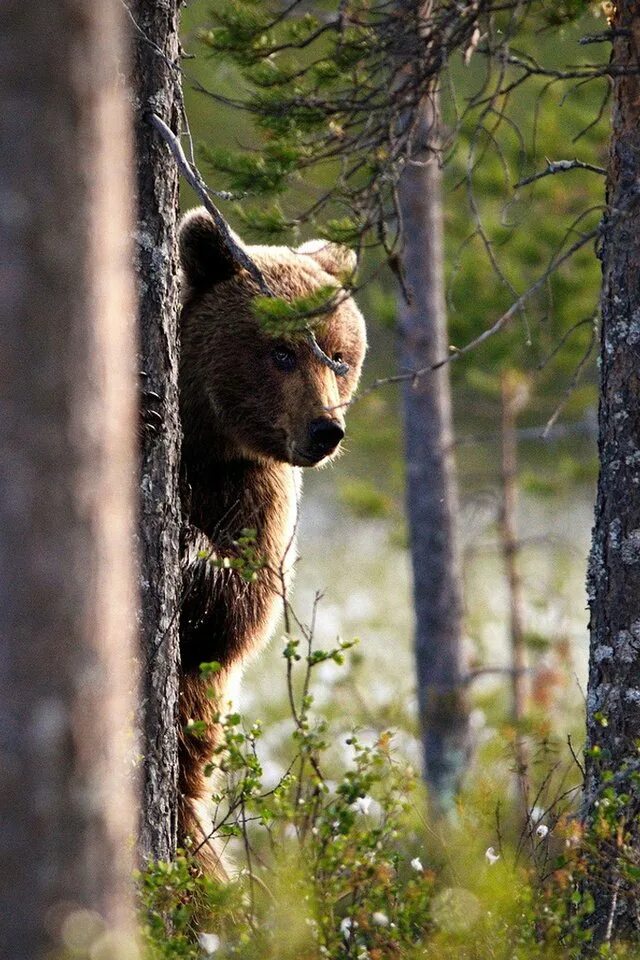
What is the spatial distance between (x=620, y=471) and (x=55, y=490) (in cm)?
210

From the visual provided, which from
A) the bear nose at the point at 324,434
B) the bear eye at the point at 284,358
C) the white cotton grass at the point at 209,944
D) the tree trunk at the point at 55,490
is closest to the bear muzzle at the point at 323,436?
the bear nose at the point at 324,434

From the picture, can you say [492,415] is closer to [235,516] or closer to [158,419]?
[235,516]

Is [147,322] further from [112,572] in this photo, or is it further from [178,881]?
[112,572]

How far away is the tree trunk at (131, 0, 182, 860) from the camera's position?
3.72 metres

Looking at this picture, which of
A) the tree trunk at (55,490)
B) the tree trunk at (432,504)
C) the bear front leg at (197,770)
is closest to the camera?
the tree trunk at (55,490)

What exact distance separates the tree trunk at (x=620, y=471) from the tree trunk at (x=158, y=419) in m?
1.20

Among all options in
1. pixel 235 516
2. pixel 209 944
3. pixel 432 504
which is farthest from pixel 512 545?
pixel 209 944

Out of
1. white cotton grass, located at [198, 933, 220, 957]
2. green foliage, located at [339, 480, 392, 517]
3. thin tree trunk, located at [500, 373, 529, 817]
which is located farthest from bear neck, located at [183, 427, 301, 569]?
green foliage, located at [339, 480, 392, 517]

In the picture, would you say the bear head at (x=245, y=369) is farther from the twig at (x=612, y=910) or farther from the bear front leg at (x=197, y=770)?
the twig at (x=612, y=910)

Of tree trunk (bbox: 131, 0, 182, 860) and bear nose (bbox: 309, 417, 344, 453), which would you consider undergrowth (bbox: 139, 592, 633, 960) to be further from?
bear nose (bbox: 309, 417, 344, 453)

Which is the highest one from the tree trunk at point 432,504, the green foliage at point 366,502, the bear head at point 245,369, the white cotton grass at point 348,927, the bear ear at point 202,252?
the green foliage at point 366,502

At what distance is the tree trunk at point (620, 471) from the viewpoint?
11.9 ft

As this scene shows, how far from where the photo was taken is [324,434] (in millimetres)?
4660

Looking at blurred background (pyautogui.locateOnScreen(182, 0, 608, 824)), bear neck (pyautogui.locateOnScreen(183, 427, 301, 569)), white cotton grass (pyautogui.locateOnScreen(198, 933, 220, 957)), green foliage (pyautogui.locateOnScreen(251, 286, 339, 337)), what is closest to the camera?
white cotton grass (pyautogui.locateOnScreen(198, 933, 220, 957))
